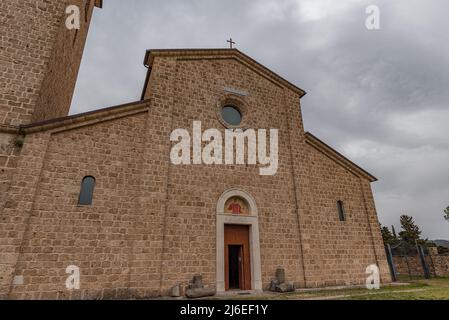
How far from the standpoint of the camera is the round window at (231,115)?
1223cm

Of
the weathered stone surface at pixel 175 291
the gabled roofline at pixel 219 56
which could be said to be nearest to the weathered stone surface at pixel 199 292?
the weathered stone surface at pixel 175 291

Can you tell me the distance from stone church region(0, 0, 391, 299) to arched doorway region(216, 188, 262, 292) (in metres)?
0.04

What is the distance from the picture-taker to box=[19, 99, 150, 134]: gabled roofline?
819 centimetres

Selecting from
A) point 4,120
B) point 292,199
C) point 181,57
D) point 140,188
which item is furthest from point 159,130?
point 292,199

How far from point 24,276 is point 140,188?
384 centimetres

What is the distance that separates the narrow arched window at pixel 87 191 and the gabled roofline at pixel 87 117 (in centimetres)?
194

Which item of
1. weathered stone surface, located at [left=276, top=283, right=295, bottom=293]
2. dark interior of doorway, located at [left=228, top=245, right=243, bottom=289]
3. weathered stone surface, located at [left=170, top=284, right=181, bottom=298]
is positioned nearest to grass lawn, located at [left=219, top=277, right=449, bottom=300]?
weathered stone surface, located at [left=276, top=283, right=295, bottom=293]

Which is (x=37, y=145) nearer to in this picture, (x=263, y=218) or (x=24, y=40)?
(x=24, y=40)

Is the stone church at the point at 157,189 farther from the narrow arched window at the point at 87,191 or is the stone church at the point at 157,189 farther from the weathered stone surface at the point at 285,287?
the weathered stone surface at the point at 285,287

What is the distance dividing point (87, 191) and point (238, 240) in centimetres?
578

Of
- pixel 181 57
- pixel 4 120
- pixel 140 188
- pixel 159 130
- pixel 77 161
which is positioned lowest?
pixel 140 188

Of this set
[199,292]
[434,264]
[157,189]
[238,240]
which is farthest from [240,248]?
[434,264]

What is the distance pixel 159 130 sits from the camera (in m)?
10.3

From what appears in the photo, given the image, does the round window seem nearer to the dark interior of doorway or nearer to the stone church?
the stone church
